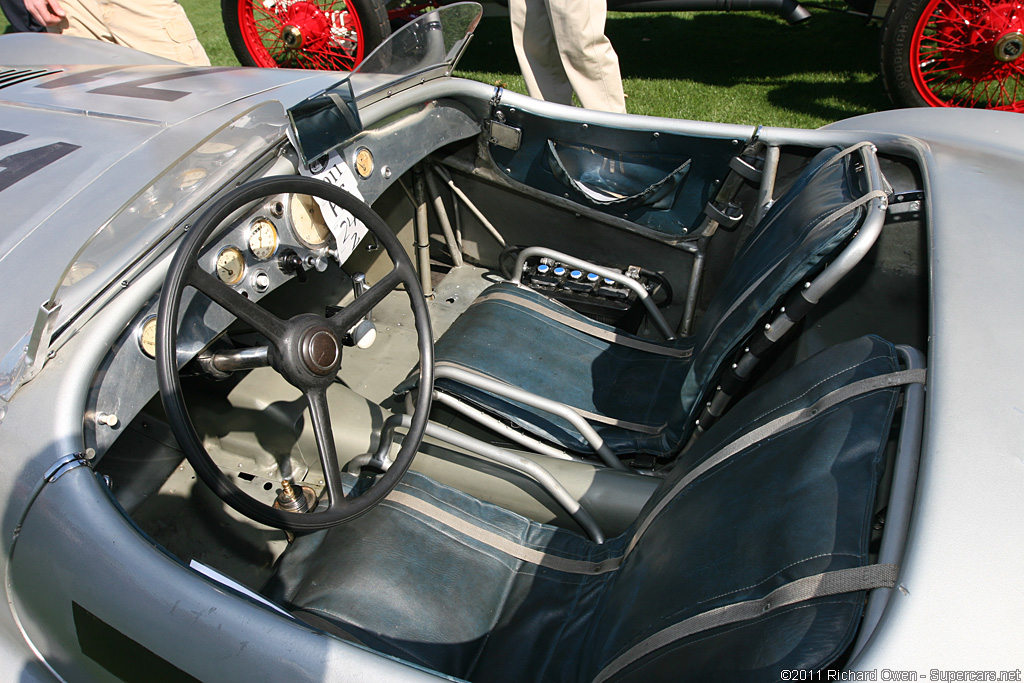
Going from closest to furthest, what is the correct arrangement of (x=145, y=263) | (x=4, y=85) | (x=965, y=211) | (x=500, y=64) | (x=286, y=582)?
(x=965, y=211) → (x=145, y=263) → (x=286, y=582) → (x=4, y=85) → (x=500, y=64)

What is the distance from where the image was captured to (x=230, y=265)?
1424 mm

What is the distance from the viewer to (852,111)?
4.04 meters

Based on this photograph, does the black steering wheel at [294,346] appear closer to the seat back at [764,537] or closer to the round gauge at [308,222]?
the round gauge at [308,222]

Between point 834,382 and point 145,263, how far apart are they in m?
1.32

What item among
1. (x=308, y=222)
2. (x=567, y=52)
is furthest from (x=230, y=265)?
(x=567, y=52)

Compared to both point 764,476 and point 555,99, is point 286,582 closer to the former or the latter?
point 764,476

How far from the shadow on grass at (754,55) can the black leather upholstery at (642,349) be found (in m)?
2.92

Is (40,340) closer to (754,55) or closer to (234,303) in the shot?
(234,303)

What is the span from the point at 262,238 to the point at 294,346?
0.33 metres

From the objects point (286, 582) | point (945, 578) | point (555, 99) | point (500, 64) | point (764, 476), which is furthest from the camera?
point (500, 64)

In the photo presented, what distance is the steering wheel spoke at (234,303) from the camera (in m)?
1.28

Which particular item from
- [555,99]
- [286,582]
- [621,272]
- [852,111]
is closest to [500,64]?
[555,99]

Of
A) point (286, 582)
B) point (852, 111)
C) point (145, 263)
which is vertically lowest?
point (852, 111)

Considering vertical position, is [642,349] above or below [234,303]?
below
